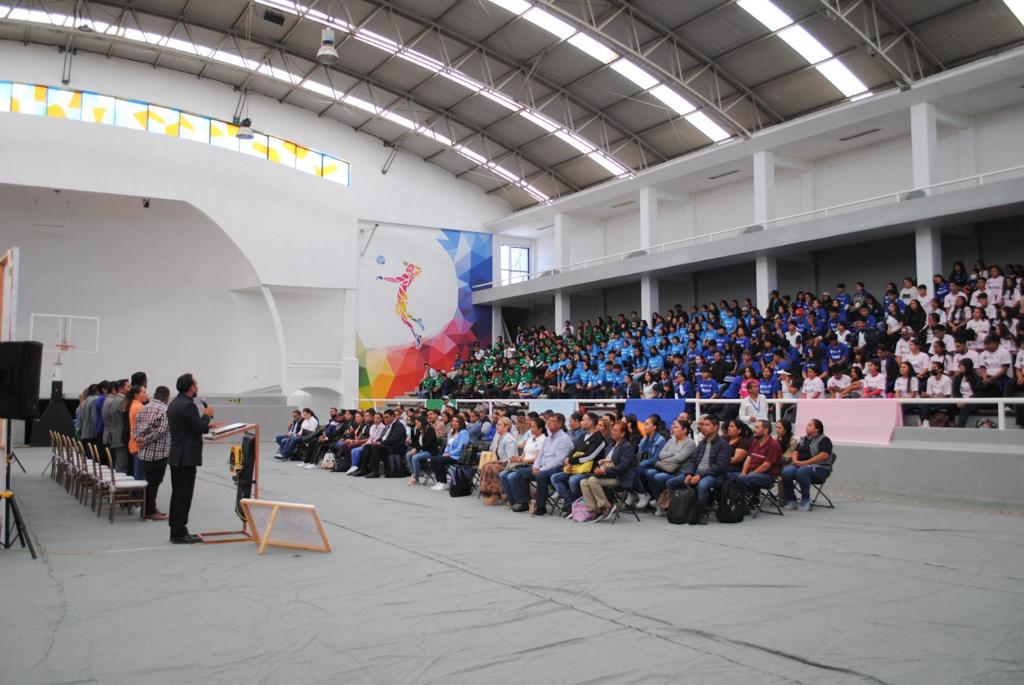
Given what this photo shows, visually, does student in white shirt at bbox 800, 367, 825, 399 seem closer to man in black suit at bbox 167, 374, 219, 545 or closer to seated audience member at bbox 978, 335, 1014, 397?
seated audience member at bbox 978, 335, 1014, 397

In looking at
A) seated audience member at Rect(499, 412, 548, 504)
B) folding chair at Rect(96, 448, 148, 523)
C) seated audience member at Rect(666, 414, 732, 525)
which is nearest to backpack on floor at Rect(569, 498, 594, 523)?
seated audience member at Rect(666, 414, 732, 525)

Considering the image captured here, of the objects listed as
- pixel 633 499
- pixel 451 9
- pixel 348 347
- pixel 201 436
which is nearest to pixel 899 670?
pixel 633 499

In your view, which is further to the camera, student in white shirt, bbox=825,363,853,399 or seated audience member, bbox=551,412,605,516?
student in white shirt, bbox=825,363,853,399

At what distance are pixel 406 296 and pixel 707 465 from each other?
19.9m

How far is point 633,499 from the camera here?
8.98 meters

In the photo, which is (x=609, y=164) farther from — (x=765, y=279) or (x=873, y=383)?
(x=873, y=383)

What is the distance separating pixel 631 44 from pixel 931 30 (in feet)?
21.6

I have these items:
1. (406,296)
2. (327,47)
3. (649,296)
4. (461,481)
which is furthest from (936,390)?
(406,296)

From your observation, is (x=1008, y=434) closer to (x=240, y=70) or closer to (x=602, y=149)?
(x=602, y=149)

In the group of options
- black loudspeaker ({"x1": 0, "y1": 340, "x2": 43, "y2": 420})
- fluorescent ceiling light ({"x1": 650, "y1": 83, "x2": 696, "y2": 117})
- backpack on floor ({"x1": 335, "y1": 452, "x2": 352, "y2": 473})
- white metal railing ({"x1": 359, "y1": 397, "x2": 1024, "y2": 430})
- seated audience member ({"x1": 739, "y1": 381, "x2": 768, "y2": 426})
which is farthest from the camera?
fluorescent ceiling light ({"x1": 650, "y1": 83, "x2": 696, "y2": 117})

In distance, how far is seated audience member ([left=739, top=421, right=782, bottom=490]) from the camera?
860 cm

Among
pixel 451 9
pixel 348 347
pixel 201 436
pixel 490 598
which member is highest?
pixel 451 9

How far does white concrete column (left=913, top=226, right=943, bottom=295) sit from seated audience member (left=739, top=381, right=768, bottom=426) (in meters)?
6.46

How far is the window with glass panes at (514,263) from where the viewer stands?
29.7 meters
